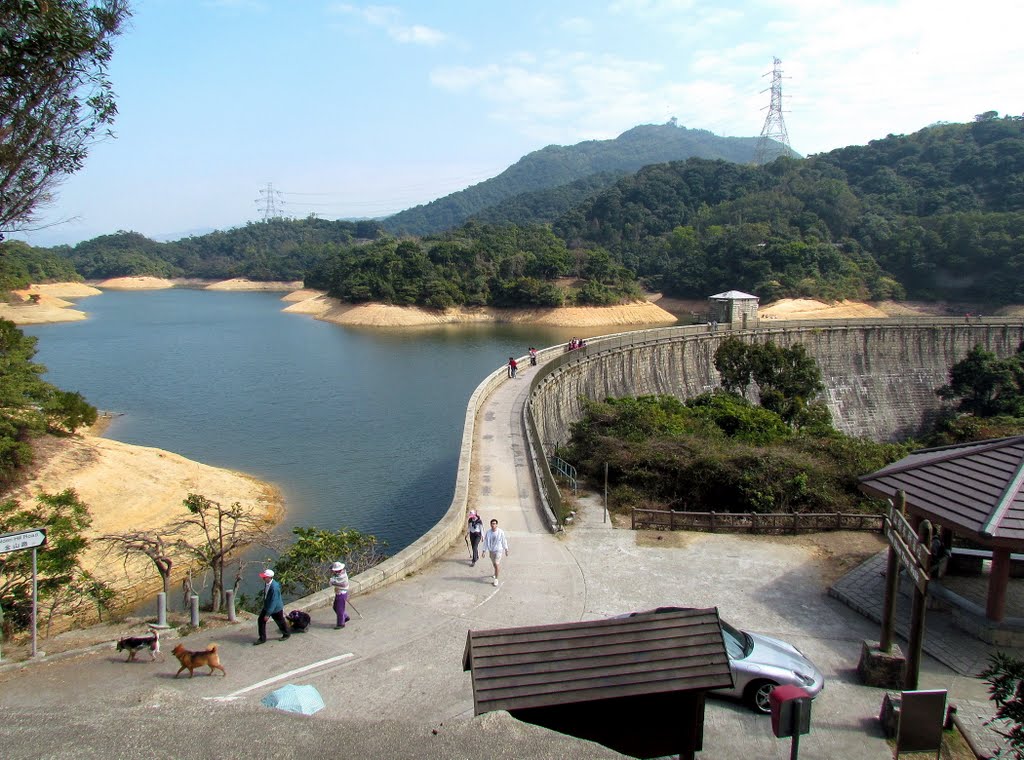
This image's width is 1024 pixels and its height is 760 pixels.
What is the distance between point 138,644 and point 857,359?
46.8m

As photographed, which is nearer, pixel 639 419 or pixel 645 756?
pixel 645 756

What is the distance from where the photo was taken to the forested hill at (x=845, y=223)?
8144 centimetres

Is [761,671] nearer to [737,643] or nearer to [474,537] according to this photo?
[737,643]

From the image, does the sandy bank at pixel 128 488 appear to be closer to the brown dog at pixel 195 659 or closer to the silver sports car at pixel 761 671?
the brown dog at pixel 195 659

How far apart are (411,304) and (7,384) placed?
211 ft

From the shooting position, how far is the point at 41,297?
9331 cm

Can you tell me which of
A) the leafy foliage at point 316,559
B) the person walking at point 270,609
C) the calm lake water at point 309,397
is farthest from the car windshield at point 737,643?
the calm lake water at point 309,397

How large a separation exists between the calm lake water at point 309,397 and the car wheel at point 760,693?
14.2 metres

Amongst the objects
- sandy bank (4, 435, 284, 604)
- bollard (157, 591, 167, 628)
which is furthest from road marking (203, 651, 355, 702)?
sandy bank (4, 435, 284, 604)

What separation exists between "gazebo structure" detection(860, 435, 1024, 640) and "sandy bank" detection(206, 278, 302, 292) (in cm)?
14114

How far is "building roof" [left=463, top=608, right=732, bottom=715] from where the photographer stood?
18.0 feet

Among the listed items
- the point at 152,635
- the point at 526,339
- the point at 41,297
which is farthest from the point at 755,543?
the point at 41,297

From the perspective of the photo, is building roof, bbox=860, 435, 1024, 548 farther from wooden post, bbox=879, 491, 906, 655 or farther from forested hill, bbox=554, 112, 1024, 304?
forested hill, bbox=554, 112, 1024, 304

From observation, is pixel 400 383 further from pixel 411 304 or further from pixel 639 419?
pixel 411 304
